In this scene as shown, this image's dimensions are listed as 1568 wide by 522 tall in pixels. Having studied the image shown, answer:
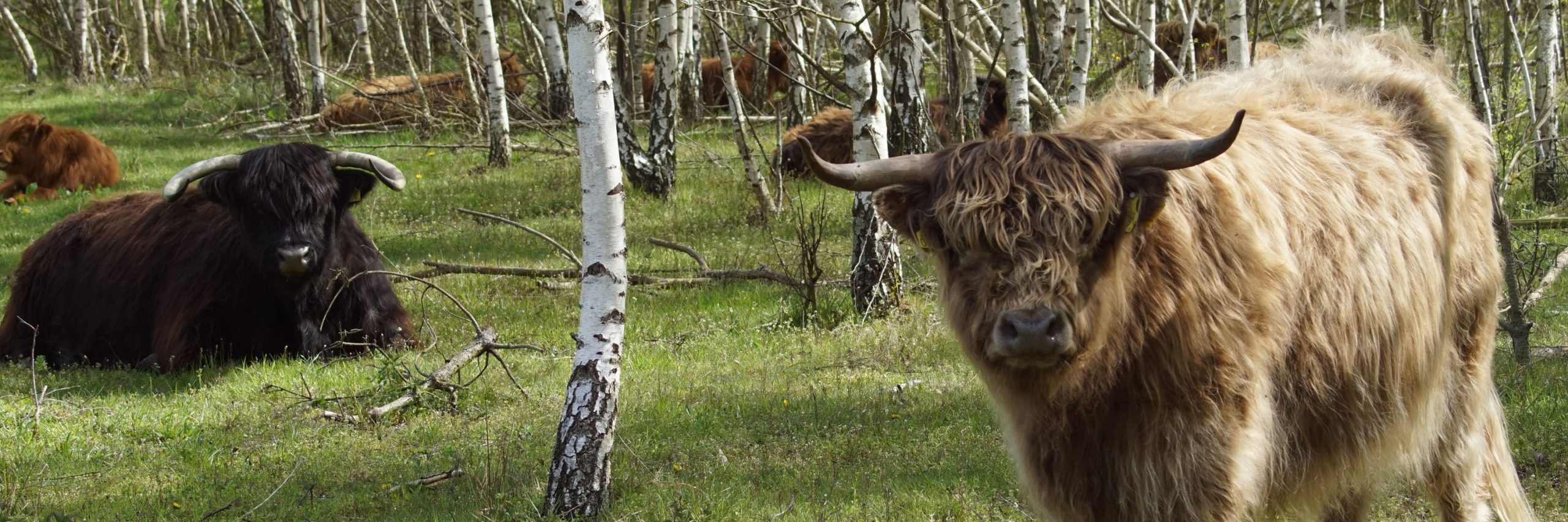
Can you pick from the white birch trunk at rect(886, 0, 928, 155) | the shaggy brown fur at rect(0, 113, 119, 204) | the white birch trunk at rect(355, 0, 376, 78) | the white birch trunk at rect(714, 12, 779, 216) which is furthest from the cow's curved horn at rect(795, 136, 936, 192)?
the white birch trunk at rect(355, 0, 376, 78)

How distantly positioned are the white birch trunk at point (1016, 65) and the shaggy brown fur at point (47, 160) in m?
11.4

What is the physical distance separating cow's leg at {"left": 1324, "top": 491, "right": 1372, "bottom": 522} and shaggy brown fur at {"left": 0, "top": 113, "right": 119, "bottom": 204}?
47.1ft

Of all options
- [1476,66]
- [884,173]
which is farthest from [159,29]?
[884,173]

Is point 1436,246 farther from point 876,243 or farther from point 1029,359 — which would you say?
point 876,243

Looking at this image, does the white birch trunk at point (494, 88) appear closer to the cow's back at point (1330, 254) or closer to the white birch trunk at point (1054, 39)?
the white birch trunk at point (1054, 39)

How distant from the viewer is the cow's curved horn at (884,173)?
389 centimetres

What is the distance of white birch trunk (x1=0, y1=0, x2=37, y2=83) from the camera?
23.8 metres

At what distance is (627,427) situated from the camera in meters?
6.27

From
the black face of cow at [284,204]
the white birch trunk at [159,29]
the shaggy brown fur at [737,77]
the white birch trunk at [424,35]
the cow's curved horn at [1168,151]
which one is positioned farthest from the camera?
the white birch trunk at [159,29]

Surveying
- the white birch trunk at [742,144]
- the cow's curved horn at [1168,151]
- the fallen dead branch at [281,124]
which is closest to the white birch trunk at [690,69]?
the white birch trunk at [742,144]

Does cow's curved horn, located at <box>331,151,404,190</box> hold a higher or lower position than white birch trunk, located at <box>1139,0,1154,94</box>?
lower

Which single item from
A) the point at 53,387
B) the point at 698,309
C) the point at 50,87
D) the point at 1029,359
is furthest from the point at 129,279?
the point at 50,87

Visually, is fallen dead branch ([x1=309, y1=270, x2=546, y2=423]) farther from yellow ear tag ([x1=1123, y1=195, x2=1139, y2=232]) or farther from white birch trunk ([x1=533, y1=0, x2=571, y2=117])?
white birch trunk ([x1=533, y1=0, x2=571, y2=117])

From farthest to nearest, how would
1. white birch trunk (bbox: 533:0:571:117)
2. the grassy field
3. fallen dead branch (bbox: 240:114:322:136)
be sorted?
fallen dead branch (bbox: 240:114:322:136) → white birch trunk (bbox: 533:0:571:117) → the grassy field
